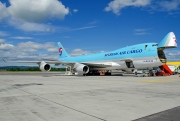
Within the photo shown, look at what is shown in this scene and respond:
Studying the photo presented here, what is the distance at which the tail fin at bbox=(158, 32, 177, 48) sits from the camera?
80.3 feet

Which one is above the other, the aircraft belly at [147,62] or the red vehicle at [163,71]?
the aircraft belly at [147,62]

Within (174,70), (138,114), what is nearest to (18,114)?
(138,114)

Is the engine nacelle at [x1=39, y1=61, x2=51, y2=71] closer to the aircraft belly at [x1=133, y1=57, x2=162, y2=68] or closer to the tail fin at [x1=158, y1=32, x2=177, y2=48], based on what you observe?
the aircraft belly at [x1=133, y1=57, x2=162, y2=68]

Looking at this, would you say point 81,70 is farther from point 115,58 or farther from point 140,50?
point 140,50

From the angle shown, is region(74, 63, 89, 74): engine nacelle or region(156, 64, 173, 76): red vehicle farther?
region(156, 64, 173, 76): red vehicle

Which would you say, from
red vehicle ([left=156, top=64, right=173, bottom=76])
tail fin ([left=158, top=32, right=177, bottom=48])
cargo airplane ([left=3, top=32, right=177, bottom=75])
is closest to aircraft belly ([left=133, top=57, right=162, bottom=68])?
cargo airplane ([left=3, top=32, right=177, bottom=75])

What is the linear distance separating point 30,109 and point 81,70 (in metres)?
25.1

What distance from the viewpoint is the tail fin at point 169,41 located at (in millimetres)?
24489

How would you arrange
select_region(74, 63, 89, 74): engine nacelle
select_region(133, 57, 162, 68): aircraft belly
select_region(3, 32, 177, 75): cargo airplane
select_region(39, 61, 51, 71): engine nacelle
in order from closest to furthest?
select_region(3, 32, 177, 75): cargo airplane
select_region(133, 57, 162, 68): aircraft belly
select_region(74, 63, 89, 74): engine nacelle
select_region(39, 61, 51, 71): engine nacelle

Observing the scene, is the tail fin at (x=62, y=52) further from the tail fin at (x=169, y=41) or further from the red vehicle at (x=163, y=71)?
the tail fin at (x=169, y=41)

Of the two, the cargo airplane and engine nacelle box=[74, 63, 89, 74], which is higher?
the cargo airplane

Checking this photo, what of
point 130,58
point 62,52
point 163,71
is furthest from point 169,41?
point 62,52

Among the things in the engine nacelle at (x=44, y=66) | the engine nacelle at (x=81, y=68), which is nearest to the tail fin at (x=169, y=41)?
the engine nacelle at (x=81, y=68)

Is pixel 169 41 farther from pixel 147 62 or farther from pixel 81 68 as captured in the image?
pixel 81 68
